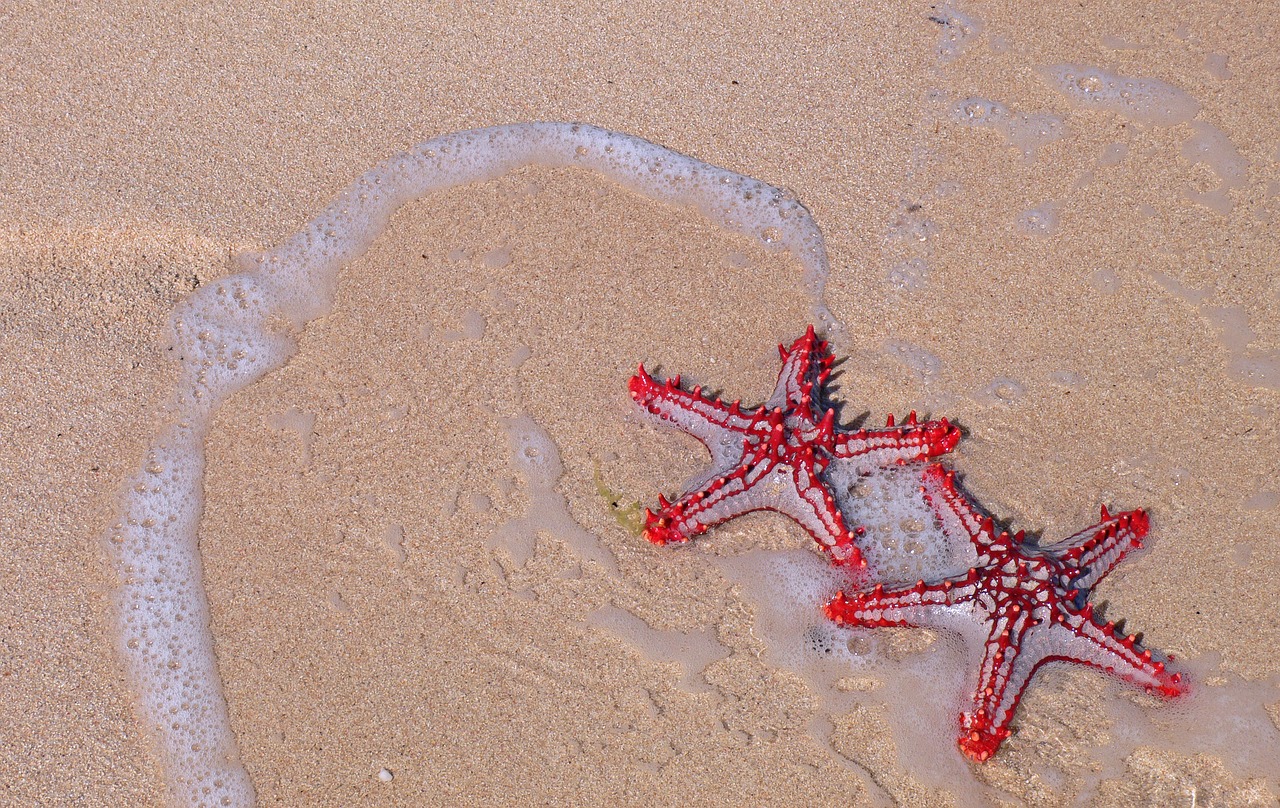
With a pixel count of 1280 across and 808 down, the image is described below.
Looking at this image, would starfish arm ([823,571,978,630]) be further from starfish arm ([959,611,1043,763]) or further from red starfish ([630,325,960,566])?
red starfish ([630,325,960,566])

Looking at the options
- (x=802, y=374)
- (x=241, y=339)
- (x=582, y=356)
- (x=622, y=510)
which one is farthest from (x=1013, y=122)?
(x=241, y=339)

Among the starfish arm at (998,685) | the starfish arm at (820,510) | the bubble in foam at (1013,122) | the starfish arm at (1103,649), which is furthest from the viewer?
the bubble in foam at (1013,122)

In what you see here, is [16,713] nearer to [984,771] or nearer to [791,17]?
[984,771]

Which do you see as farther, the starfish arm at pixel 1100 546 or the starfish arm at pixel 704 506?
the starfish arm at pixel 704 506

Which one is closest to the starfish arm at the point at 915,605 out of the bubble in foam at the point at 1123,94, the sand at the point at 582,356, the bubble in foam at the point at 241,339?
the sand at the point at 582,356

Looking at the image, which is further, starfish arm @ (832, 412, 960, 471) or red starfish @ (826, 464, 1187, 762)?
starfish arm @ (832, 412, 960, 471)

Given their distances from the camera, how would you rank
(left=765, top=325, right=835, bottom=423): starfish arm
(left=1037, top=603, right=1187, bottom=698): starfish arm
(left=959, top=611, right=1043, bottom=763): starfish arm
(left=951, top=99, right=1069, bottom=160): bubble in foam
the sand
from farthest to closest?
(left=951, top=99, right=1069, bottom=160): bubble in foam < (left=765, top=325, right=835, bottom=423): starfish arm < the sand < (left=1037, top=603, right=1187, bottom=698): starfish arm < (left=959, top=611, right=1043, bottom=763): starfish arm

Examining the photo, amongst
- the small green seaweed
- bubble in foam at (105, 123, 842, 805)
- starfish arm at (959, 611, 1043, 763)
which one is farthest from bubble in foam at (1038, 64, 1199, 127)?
the small green seaweed

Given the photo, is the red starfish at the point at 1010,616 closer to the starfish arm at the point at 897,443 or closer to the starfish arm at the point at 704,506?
the starfish arm at the point at 897,443
